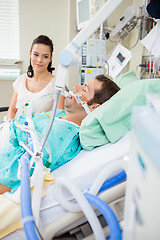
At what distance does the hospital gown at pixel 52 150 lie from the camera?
1.08 meters

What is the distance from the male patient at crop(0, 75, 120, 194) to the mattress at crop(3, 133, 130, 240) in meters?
0.07

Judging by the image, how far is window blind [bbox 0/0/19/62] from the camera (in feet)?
10.3

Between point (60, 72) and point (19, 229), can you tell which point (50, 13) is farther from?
point (19, 229)

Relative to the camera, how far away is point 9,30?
3.22 metres

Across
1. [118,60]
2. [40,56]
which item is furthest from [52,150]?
[118,60]

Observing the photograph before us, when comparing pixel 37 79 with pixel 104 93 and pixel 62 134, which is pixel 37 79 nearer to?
pixel 104 93

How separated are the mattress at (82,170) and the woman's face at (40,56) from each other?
1.37m

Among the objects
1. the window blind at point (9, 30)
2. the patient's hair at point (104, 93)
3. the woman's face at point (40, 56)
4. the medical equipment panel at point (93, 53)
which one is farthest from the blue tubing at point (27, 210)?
the window blind at point (9, 30)

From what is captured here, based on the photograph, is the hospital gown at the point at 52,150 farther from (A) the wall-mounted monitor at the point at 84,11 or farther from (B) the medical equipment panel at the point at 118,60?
(A) the wall-mounted monitor at the point at 84,11

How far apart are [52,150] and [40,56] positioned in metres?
1.36

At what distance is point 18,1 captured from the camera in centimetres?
312

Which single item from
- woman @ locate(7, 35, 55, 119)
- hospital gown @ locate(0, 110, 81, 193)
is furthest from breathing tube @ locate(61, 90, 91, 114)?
woman @ locate(7, 35, 55, 119)

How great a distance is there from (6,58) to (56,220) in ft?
9.81

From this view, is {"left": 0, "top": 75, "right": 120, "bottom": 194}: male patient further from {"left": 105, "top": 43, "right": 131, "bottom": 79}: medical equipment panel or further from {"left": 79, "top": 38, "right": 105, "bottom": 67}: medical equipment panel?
{"left": 79, "top": 38, "right": 105, "bottom": 67}: medical equipment panel
